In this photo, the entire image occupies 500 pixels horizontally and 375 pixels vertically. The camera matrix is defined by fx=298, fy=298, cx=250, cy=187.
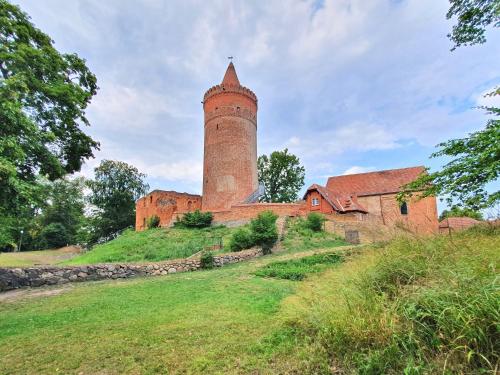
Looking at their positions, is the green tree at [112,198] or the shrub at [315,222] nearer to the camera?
the shrub at [315,222]

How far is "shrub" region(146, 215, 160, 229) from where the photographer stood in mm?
32844

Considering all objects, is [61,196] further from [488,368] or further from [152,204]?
[488,368]

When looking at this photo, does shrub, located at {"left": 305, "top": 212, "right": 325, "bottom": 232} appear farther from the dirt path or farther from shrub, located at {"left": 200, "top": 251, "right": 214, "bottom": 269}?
the dirt path

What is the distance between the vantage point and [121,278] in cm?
1159

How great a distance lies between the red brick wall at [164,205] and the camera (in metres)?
33.4

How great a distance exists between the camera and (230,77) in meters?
34.3

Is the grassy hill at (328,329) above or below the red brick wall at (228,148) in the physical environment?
below

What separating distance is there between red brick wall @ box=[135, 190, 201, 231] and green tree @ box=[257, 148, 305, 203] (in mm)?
10717

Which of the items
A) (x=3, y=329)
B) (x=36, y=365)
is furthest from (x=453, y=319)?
(x=3, y=329)

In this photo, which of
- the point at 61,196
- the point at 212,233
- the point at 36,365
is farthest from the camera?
the point at 61,196

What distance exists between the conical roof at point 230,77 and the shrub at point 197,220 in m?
15.5

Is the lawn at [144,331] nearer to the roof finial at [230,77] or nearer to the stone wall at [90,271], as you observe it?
the stone wall at [90,271]

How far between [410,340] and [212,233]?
70.1ft

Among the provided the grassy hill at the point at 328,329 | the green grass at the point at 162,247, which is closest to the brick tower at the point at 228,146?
the green grass at the point at 162,247
